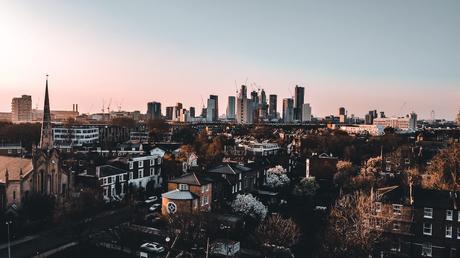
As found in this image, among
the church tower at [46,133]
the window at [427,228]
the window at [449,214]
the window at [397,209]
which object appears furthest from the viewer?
the church tower at [46,133]

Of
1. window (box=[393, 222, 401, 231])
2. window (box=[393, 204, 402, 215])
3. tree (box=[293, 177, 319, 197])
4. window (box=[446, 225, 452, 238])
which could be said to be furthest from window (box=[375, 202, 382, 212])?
tree (box=[293, 177, 319, 197])

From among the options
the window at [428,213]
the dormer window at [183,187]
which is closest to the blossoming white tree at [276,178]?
the dormer window at [183,187]

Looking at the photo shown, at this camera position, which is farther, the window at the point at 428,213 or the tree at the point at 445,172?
the tree at the point at 445,172

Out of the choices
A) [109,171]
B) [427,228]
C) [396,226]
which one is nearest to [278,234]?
[396,226]

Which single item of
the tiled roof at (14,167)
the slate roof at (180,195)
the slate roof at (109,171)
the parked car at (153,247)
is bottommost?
the parked car at (153,247)

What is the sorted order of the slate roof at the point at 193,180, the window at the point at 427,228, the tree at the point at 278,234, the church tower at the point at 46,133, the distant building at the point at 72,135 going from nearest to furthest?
the tree at the point at 278,234
the window at the point at 427,228
the slate roof at the point at 193,180
the church tower at the point at 46,133
the distant building at the point at 72,135

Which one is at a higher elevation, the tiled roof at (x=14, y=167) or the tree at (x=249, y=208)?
the tiled roof at (x=14, y=167)

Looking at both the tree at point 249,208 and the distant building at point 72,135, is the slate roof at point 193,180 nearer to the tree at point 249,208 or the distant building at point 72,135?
the tree at point 249,208

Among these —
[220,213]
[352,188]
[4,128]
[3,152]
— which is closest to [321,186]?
[352,188]
